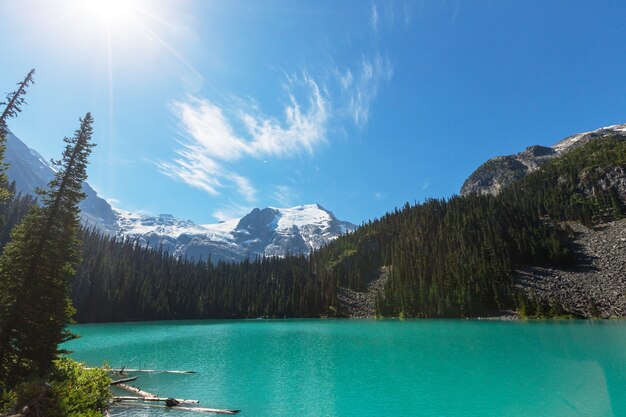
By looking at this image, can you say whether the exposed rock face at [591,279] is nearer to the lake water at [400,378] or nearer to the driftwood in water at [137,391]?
the lake water at [400,378]

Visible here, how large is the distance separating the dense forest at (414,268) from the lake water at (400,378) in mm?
74379

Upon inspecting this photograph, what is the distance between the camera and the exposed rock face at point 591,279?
9438cm

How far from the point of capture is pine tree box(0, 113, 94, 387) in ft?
69.5

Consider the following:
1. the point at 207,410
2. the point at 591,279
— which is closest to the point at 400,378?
the point at 207,410

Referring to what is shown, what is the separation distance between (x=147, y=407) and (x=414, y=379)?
71.6 ft

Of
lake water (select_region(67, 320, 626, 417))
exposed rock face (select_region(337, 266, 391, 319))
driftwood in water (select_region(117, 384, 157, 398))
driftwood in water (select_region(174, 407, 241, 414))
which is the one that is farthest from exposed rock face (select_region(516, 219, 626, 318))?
driftwood in water (select_region(117, 384, 157, 398))

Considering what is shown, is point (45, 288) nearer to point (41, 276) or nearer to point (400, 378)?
point (41, 276)

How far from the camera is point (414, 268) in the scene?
14700cm

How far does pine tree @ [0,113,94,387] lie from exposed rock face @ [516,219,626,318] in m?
118

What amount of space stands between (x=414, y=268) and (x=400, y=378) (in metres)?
123

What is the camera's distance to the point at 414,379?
29875mm

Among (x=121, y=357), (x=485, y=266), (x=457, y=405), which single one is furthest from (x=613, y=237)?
(x=121, y=357)

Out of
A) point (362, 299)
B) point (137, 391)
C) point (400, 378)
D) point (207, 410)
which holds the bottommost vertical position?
point (207, 410)

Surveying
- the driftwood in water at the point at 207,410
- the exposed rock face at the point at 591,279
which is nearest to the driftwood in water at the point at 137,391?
the driftwood in water at the point at 207,410
